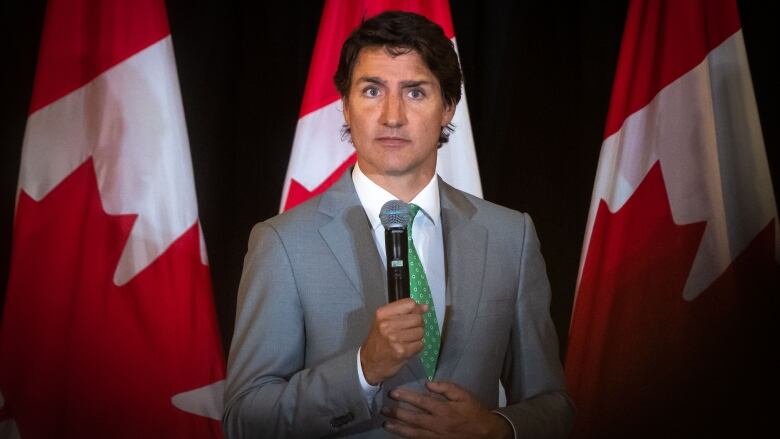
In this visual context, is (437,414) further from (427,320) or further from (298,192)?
(298,192)

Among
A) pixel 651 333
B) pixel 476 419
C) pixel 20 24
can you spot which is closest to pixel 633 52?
pixel 651 333

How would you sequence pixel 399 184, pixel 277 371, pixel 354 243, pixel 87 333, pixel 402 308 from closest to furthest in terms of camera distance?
1. pixel 402 308
2. pixel 277 371
3. pixel 354 243
4. pixel 399 184
5. pixel 87 333

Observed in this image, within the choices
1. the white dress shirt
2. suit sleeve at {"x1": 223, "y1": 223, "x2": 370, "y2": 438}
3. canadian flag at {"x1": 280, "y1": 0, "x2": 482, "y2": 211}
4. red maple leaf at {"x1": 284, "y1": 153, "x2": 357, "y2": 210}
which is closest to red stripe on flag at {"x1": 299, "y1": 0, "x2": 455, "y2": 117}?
canadian flag at {"x1": 280, "y1": 0, "x2": 482, "y2": 211}

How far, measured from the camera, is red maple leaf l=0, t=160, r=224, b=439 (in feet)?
Result: 8.08

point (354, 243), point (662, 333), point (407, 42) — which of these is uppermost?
point (407, 42)

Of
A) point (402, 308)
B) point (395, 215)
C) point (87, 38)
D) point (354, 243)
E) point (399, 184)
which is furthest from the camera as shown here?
point (87, 38)

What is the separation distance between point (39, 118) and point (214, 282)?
2.89ft

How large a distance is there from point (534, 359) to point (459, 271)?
0.26 metres

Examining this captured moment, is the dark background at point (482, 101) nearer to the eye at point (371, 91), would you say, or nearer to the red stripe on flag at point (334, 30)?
the red stripe on flag at point (334, 30)

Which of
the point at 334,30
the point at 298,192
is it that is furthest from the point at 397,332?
the point at 334,30

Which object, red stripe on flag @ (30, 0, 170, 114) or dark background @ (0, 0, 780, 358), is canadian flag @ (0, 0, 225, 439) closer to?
red stripe on flag @ (30, 0, 170, 114)

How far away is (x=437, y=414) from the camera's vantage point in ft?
4.56

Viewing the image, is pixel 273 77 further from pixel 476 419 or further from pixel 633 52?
pixel 476 419

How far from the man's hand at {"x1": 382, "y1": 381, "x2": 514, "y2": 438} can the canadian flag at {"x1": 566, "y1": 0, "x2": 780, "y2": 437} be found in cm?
134
